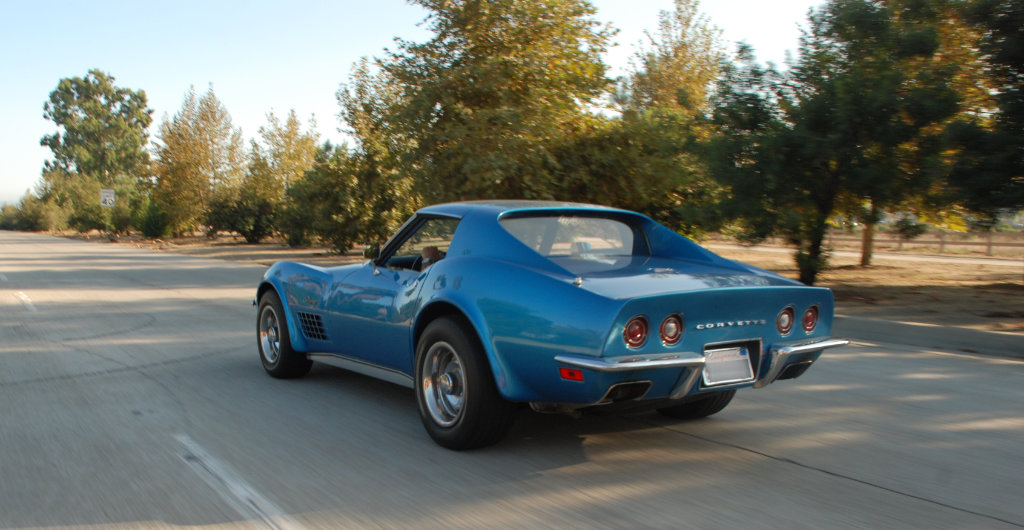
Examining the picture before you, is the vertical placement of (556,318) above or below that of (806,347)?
above

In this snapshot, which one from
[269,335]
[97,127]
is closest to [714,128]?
[269,335]

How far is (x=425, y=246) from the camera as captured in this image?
5449 millimetres

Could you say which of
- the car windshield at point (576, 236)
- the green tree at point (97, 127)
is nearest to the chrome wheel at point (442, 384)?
the car windshield at point (576, 236)

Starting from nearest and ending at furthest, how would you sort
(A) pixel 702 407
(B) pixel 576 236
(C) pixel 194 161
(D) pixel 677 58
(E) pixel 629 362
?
(E) pixel 629 362
(B) pixel 576 236
(A) pixel 702 407
(D) pixel 677 58
(C) pixel 194 161

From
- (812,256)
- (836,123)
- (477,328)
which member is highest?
(836,123)

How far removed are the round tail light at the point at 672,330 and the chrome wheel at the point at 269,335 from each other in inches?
146

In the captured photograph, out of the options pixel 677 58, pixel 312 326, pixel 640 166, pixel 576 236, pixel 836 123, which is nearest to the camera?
pixel 576 236

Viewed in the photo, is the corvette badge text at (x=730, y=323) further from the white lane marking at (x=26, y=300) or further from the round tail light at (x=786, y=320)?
the white lane marking at (x=26, y=300)

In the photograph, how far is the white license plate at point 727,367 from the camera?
428cm

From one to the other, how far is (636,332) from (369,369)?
2288mm

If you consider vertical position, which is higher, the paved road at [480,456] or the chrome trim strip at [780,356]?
the chrome trim strip at [780,356]

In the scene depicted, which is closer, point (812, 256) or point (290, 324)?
point (290, 324)

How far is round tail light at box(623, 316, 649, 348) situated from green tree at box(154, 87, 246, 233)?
4343 centimetres

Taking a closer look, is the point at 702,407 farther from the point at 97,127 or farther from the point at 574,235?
the point at 97,127
